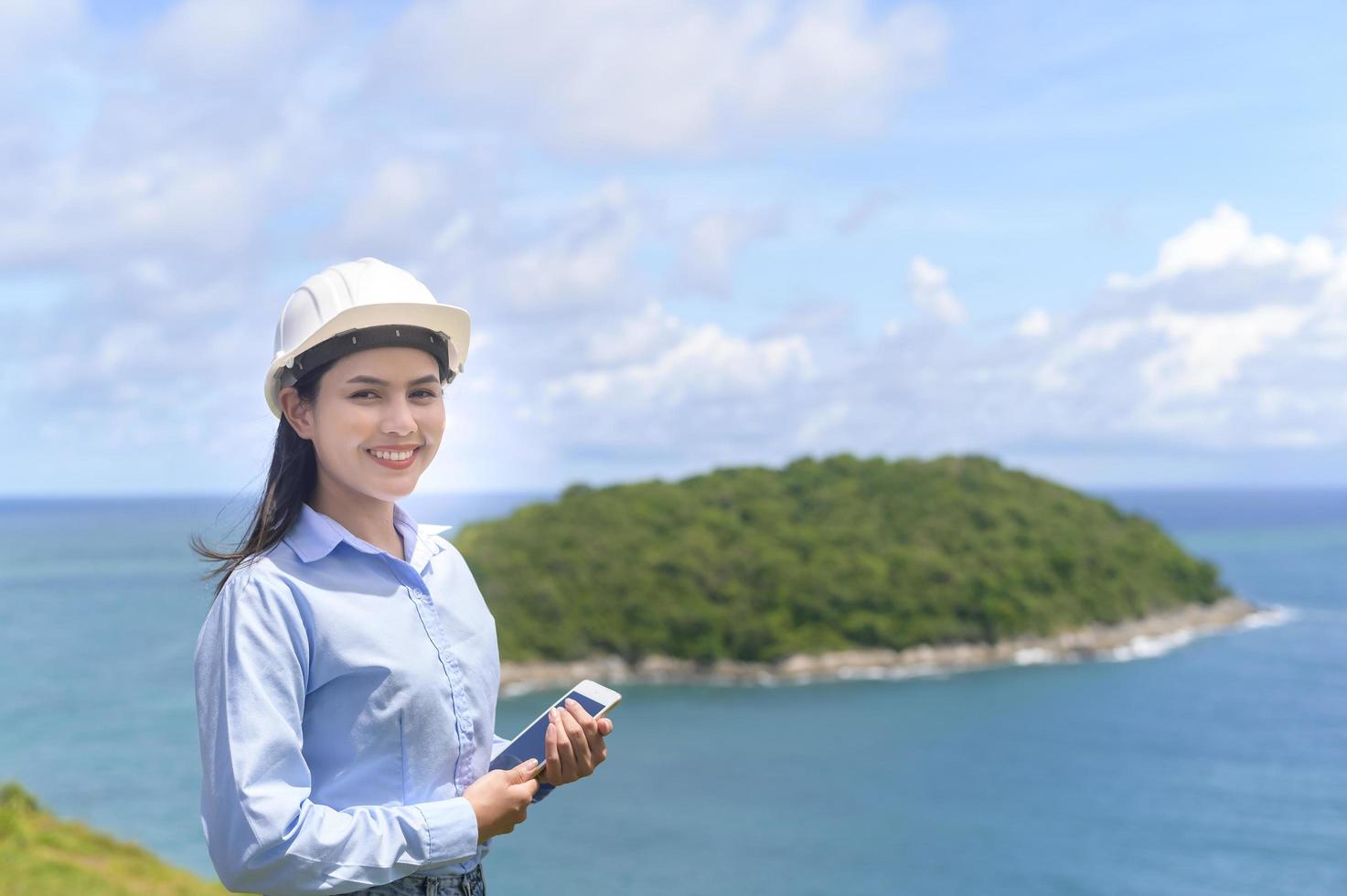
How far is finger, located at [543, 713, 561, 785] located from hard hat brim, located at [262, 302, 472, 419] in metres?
0.74

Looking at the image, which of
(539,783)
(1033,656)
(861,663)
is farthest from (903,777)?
(539,783)

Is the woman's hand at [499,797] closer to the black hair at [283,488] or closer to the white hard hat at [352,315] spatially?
the black hair at [283,488]

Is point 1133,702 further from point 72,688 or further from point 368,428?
point 368,428

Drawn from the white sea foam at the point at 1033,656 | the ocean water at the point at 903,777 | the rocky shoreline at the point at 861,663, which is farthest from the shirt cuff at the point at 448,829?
the white sea foam at the point at 1033,656

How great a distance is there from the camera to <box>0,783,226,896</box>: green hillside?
9.25 m

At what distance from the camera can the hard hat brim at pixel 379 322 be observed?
6.89ft

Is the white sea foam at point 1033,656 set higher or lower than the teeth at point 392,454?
lower

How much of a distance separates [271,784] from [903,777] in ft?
144

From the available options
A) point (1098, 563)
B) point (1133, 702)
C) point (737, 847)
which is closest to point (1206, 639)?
point (1098, 563)

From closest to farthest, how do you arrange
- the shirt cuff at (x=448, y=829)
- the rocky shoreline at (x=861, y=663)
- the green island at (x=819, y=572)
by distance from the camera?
the shirt cuff at (x=448, y=829) → the rocky shoreline at (x=861, y=663) → the green island at (x=819, y=572)

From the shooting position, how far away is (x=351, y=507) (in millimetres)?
2248

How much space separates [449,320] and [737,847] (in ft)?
119

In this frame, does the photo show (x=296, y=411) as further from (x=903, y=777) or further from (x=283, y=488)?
(x=903, y=777)

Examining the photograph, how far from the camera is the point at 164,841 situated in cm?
3719
